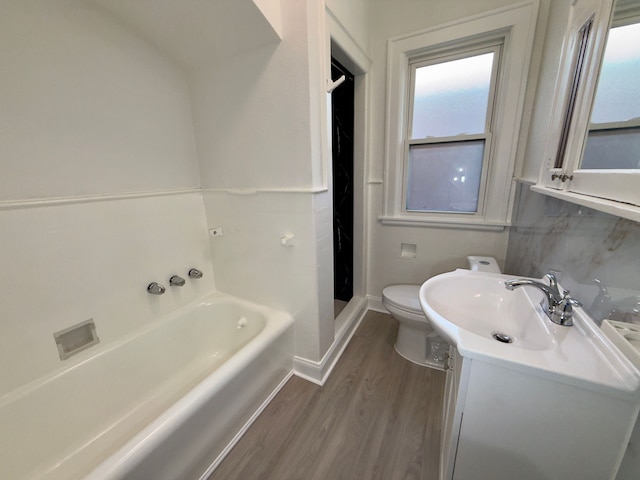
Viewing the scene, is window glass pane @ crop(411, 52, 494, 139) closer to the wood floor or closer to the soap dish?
the soap dish

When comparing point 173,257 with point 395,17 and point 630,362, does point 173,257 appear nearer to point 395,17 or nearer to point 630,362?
point 630,362

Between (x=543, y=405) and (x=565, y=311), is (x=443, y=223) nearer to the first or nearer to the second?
(x=565, y=311)

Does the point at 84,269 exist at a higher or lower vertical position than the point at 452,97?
lower

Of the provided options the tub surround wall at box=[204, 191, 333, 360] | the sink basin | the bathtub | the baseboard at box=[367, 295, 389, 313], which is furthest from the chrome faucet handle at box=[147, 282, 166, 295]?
the baseboard at box=[367, 295, 389, 313]

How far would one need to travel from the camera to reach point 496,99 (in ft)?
5.37

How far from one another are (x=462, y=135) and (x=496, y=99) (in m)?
0.28

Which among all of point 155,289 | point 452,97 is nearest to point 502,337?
point 452,97

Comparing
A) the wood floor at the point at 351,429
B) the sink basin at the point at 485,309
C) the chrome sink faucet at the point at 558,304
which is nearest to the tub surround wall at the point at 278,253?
the wood floor at the point at 351,429

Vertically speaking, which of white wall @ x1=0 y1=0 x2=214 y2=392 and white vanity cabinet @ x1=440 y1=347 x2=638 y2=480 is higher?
white wall @ x1=0 y1=0 x2=214 y2=392

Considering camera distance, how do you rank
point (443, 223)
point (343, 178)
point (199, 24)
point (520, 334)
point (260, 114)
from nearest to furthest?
1. point (520, 334)
2. point (199, 24)
3. point (260, 114)
4. point (443, 223)
5. point (343, 178)

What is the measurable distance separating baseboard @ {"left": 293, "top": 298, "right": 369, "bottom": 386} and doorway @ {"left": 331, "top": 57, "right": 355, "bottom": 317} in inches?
7.6

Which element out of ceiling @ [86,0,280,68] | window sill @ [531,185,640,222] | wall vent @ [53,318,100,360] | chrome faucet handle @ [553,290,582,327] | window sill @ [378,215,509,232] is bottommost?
wall vent @ [53,318,100,360]

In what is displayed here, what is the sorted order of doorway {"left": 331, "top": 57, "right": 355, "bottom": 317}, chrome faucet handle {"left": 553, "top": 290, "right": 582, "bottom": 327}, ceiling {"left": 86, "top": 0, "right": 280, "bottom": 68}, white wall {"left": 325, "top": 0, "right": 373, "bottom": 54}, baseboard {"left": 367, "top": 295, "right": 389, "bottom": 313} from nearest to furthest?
chrome faucet handle {"left": 553, "top": 290, "right": 582, "bottom": 327} < ceiling {"left": 86, "top": 0, "right": 280, "bottom": 68} < white wall {"left": 325, "top": 0, "right": 373, "bottom": 54} < doorway {"left": 331, "top": 57, "right": 355, "bottom": 317} < baseboard {"left": 367, "top": 295, "right": 389, "bottom": 313}

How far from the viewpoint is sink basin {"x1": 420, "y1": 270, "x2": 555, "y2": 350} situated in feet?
2.77
